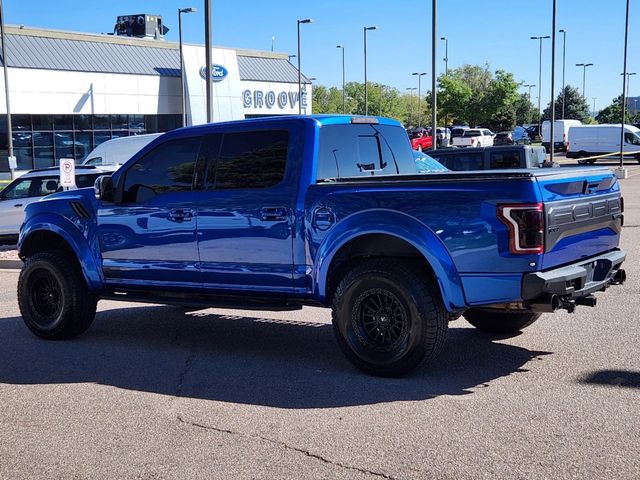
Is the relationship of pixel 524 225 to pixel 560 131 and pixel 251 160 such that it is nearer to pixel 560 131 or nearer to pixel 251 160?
pixel 251 160

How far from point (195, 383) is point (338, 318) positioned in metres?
1.21

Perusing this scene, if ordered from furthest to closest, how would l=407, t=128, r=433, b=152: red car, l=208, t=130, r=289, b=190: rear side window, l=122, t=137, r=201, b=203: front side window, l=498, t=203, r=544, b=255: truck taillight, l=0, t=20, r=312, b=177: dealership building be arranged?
l=407, t=128, r=433, b=152: red car → l=0, t=20, r=312, b=177: dealership building → l=122, t=137, r=201, b=203: front side window → l=208, t=130, r=289, b=190: rear side window → l=498, t=203, r=544, b=255: truck taillight

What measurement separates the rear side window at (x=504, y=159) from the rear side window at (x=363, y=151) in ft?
36.5

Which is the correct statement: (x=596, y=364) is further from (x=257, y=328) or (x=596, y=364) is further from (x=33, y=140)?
(x=33, y=140)

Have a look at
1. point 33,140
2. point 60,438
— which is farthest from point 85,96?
point 60,438

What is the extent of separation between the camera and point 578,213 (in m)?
6.19

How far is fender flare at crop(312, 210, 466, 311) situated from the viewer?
6020 millimetres

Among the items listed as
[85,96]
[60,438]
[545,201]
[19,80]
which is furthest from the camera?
[85,96]

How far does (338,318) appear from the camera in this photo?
655 centimetres

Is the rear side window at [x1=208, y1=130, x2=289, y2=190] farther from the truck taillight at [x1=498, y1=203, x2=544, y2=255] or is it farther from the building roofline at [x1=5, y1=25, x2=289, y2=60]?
the building roofline at [x1=5, y1=25, x2=289, y2=60]

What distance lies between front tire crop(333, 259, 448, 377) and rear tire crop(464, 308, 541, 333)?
59.9 inches

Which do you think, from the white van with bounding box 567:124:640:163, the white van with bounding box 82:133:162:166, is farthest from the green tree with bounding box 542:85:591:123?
the white van with bounding box 82:133:162:166

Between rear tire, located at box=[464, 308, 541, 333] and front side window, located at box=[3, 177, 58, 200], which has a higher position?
front side window, located at box=[3, 177, 58, 200]

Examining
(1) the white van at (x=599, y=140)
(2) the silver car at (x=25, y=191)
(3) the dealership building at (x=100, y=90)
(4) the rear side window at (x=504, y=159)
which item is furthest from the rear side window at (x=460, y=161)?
(1) the white van at (x=599, y=140)
